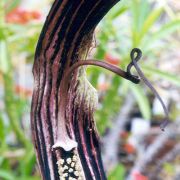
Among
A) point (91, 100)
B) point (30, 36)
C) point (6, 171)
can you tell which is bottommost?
point (91, 100)

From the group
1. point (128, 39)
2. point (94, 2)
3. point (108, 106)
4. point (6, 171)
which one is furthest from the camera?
point (128, 39)

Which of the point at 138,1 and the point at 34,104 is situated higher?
the point at 138,1

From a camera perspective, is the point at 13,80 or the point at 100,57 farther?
the point at 13,80

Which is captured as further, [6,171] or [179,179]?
[179,179]

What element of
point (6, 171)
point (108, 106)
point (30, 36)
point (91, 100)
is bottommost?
point (91, 100)

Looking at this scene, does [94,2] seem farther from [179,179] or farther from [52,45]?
[179,179]

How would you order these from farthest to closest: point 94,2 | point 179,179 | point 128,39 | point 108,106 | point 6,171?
1. point 179,179
2. point 128,39
3. point 108,106
4. point 6,171
5. point 94,2

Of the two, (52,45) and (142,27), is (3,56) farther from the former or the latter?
(52,45)

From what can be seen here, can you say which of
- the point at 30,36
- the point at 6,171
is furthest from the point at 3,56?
the point at 6,171

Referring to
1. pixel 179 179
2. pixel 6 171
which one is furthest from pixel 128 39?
pixel 179 179
